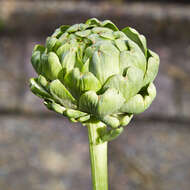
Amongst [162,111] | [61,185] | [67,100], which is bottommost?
[61,185]

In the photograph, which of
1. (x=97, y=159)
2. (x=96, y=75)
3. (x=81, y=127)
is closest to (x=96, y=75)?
(x=96, y=75)

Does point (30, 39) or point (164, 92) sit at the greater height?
point (30, 39)

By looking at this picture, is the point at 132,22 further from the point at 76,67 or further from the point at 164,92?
the point at 76,67

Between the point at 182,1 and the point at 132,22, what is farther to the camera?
the point at 182,1

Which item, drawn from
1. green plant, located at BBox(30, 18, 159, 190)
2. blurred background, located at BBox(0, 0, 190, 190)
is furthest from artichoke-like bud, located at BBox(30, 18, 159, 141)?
blurred background, located at BBox(0, 0, 190, 190)

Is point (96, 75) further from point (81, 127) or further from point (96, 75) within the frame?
point (81, 127)

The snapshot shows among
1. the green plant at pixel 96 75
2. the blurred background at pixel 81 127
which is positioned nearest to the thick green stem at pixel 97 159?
the green plant at pixel 96 75

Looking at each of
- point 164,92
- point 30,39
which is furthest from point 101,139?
point 30,39
